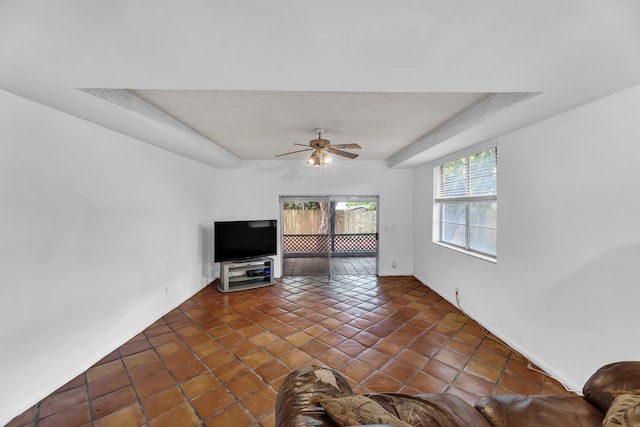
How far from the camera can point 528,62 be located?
132 cm

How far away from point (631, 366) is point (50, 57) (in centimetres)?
314

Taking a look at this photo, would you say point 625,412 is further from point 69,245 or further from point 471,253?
point 69,245

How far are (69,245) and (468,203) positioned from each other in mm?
4464

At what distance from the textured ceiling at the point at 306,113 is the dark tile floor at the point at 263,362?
95.0 inches

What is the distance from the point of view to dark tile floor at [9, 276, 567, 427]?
1723 mm

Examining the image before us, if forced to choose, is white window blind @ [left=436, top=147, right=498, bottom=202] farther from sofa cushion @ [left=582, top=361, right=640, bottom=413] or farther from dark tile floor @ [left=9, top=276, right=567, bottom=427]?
sofa cushion @ [left=582, top=361, right=640, bottom=413]

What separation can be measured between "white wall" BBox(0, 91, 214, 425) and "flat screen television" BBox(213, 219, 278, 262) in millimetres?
987

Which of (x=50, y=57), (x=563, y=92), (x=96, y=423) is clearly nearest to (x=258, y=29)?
(x=50, y=57)

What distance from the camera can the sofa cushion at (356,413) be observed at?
73 cm

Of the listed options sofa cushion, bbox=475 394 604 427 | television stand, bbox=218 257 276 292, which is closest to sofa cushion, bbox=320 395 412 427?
sofa cushion, bbox=475 394 604 427

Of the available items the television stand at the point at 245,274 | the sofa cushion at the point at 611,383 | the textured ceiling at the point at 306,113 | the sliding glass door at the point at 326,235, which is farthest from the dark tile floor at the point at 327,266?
the sofa cushion at the point at 611,383

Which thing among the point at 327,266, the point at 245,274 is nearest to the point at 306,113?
the point at 245,274

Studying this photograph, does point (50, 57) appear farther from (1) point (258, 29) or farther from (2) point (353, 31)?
(2) point (353, 31)

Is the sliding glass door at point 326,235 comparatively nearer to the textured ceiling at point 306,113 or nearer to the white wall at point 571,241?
the textured ceiling at point 306,113
